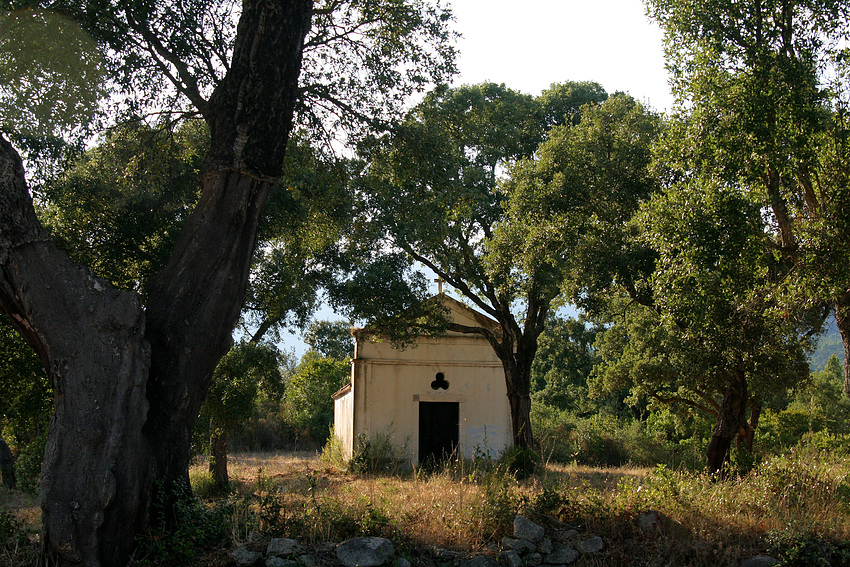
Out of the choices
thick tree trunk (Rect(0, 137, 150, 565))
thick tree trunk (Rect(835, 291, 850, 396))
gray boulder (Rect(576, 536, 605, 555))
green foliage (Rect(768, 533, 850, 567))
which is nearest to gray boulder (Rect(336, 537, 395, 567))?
thick tree trunk (Rect(0, 137, 150, 565))

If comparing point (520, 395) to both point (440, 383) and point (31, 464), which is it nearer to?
point (440, 383)

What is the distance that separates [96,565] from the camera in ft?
19.4

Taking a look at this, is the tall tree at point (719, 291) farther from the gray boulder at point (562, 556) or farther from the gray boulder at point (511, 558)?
the gray boulder at point (511, 558)

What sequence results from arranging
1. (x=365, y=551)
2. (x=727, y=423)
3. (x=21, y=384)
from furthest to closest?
1. (x=727, y=423)
2. (x=21, y=384)
3. (x=365, y=551)

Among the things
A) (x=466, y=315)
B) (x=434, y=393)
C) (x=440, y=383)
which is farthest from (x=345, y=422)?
(x=466, y=315)

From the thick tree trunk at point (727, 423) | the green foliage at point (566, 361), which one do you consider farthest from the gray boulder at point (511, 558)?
the green foliage at point (566, 361)

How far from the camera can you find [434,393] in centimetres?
2088

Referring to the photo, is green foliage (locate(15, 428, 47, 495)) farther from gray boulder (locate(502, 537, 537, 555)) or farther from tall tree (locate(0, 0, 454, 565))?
gray boulder (locate(502, 537, 537, 555))

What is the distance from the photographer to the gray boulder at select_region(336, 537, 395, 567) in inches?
265

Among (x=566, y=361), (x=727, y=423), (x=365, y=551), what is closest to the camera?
(x=365, y=551)

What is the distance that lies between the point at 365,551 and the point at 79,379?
3378 millimetres

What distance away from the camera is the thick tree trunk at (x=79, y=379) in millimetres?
5910

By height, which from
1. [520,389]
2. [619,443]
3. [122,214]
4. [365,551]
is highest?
[122,214]

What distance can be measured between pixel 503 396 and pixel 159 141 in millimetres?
14250
